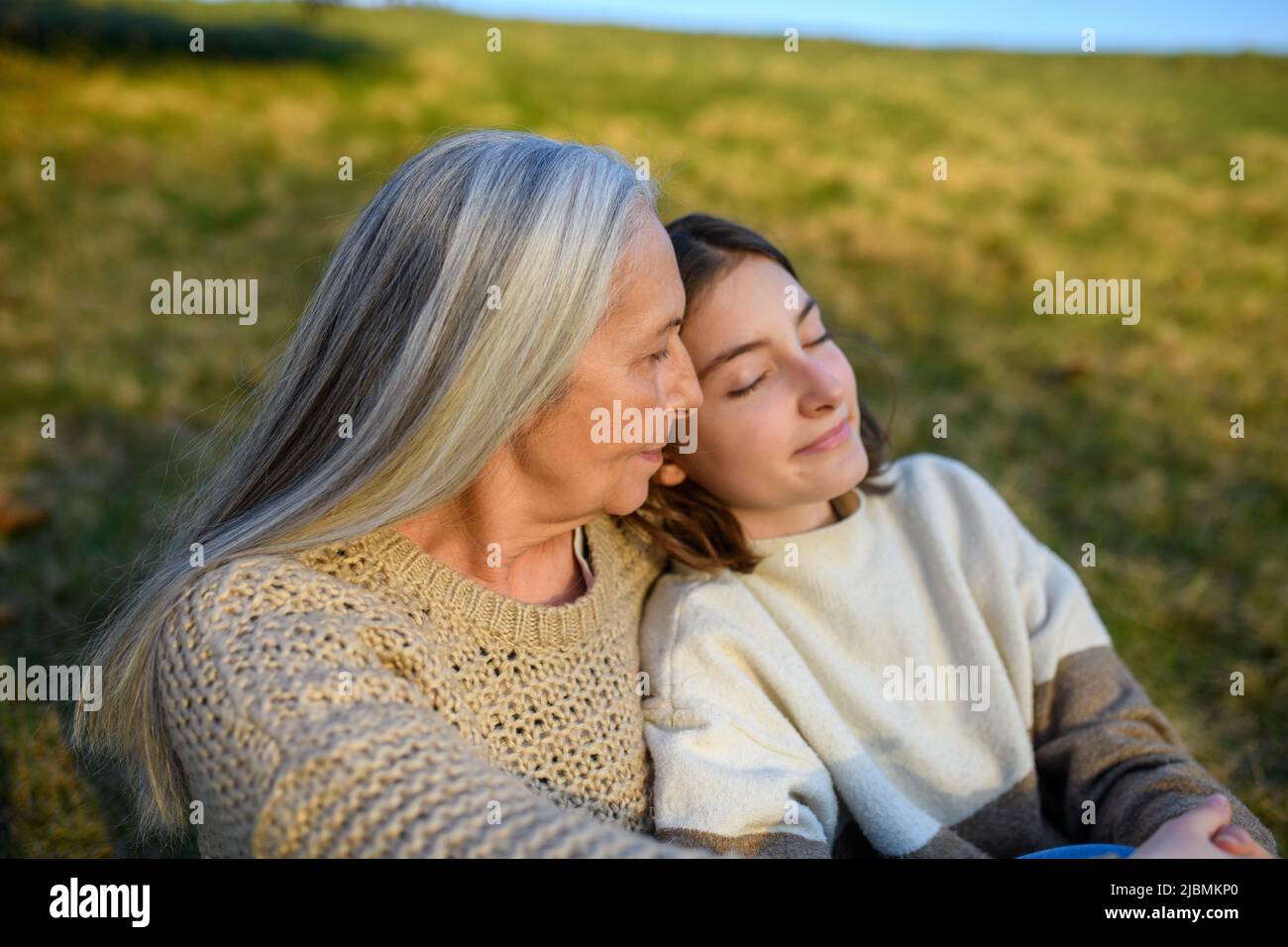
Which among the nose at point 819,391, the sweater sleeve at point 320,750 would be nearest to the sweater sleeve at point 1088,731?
Result: the nose at point 819,391

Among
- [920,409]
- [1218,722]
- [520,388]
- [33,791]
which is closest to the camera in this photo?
[520,388]

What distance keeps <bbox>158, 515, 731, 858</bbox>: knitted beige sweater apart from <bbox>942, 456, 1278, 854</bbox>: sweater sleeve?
104 cm

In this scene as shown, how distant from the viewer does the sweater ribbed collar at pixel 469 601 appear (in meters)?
2.10

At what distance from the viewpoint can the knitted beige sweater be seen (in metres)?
1.56

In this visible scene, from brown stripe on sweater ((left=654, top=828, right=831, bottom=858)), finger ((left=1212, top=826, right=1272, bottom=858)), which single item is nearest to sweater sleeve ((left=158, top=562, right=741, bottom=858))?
brown stripe on sweater ((left=654, top=828, right=831, bottom=858))

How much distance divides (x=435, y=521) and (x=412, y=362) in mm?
390

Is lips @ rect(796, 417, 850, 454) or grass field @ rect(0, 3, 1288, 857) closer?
lips @ rect(796, 417, 850, 454)

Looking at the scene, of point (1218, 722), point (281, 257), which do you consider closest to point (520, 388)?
point (1218, 722)

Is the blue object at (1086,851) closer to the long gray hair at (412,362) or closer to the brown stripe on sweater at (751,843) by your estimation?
the brown stripe on sweater at (751,843)

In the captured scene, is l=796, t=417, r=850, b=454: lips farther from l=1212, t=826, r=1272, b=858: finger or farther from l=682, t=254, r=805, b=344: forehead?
l=1212, t=826, r=1272, b=858: finger

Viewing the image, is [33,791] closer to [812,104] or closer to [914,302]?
[914,302]

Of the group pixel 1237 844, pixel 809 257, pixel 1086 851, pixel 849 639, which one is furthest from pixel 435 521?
pixel 809 257

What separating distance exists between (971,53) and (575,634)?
18038mm

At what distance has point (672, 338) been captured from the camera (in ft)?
7.67
